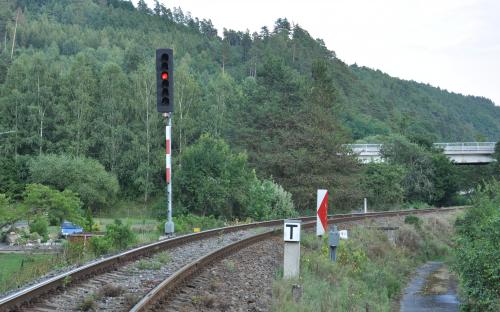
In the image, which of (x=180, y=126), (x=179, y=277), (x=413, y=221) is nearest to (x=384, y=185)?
(x=180, y=126)

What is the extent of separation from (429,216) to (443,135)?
449ft

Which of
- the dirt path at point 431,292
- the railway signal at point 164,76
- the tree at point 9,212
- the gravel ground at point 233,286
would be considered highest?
the railway signal at point 164,76

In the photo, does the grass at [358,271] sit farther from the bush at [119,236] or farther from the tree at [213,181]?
the tree at [213,181]

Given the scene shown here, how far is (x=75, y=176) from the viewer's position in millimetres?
56344

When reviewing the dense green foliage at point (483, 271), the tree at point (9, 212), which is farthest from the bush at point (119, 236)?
the tree at point (9, 212)

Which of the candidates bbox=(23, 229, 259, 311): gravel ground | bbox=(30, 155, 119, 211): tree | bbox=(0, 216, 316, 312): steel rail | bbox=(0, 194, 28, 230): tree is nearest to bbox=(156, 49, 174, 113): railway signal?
bbox=(0, 216, 316, 312): steel rail

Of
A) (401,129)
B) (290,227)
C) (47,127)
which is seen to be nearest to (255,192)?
(290,227)

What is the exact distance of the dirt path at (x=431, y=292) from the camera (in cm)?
1886

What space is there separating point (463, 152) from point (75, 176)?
45.6m

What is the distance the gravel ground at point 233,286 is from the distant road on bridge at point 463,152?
60603mm

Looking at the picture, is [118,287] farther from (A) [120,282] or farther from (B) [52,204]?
(B) [52,204]

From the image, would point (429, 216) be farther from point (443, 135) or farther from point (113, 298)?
point (443, 135)

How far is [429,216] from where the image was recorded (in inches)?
1658

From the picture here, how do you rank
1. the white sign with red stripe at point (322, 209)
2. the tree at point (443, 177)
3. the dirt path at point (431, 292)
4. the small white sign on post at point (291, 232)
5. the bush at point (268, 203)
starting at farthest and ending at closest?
the tree at point (443, 177), the bush at point (268, 203), the dirt path at point (431, 292), the white sign with red stripe at point (322, 209), the small white sign on post at point (291, 232)
